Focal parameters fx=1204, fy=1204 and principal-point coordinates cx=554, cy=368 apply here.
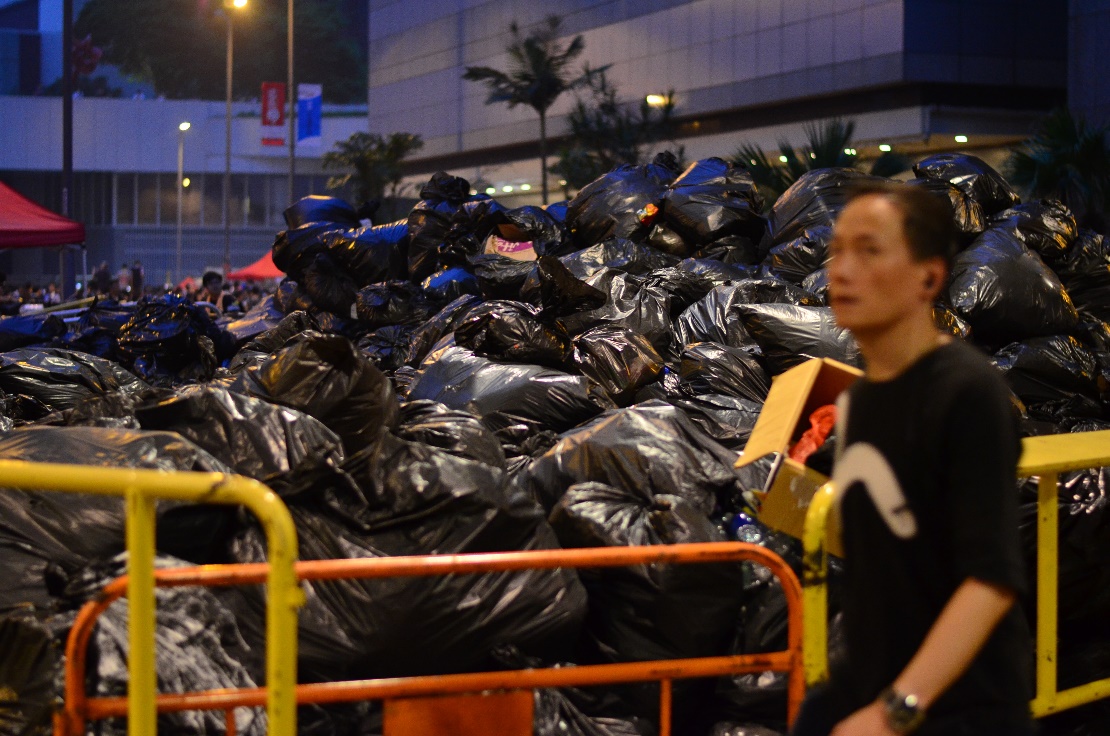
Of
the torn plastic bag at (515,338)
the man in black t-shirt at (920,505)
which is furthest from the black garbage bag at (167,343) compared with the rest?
the man in black t-shirt at (920,505)

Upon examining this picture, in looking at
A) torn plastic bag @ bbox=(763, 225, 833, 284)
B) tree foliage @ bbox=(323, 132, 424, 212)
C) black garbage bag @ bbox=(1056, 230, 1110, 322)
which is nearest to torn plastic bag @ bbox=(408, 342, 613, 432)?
torn plastic bag @ bbox=(763, 225, 833, 284)

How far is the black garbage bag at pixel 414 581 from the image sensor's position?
308 centimetres

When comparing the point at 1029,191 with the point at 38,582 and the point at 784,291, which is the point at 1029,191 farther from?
the point at 38,582

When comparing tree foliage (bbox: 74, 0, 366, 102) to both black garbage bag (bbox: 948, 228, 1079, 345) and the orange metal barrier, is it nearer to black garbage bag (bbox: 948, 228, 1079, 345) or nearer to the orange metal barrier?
black garbage bag (bbox: 948, 228, 1079, 345)

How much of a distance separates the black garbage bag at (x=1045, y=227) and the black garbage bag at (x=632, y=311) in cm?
184

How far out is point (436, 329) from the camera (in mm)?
6402

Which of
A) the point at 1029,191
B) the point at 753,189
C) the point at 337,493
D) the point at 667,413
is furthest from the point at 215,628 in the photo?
the point at 1029,191

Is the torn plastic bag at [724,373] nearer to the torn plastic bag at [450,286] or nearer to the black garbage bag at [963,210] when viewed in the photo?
the black garbage bag at [963,210]

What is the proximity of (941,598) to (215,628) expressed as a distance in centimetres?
198

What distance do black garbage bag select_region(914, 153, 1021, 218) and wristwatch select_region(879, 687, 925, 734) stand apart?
17.8 feet

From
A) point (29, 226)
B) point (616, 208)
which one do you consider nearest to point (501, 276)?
point (616, 208)

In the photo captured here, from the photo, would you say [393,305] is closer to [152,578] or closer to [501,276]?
[501,276]

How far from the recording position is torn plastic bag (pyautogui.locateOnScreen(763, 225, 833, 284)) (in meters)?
6.32

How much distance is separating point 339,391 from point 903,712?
2.57 meters
